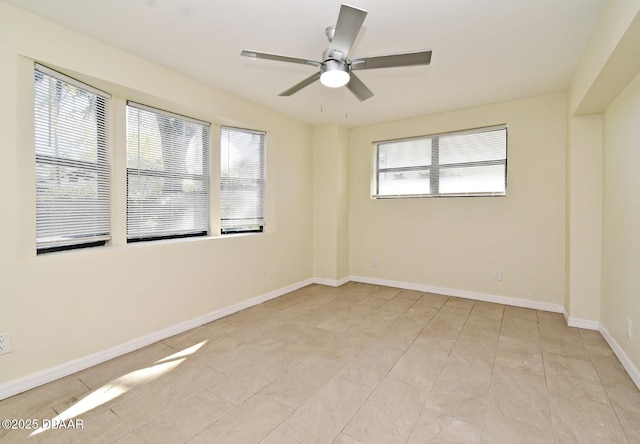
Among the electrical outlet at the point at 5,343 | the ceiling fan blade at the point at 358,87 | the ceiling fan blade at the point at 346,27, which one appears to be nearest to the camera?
the ceiling fan blade at the point at 346,27

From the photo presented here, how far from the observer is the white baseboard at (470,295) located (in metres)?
3.55

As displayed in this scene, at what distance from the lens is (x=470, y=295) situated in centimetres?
401

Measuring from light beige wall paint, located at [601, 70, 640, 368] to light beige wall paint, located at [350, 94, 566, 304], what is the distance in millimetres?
661

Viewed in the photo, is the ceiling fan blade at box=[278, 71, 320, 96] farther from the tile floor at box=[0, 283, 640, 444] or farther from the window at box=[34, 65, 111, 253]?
the tile floor at box=[0, 283, 640, 444]

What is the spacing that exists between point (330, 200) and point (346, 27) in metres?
3.12

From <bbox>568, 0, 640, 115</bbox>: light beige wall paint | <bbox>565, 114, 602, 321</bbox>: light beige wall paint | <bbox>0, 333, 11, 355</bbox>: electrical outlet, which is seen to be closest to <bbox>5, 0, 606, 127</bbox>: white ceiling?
<bbox>568, 0, 640, 115</bbox>: light beige wall paint

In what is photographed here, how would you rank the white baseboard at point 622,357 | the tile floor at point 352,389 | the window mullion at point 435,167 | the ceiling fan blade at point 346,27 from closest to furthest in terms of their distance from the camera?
the ceiling fan blade at point 346,27
the tile floor at point 352,389
the white baseboard at point 622,357
the window mullion at point 435,167

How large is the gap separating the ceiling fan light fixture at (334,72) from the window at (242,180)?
1992 mm

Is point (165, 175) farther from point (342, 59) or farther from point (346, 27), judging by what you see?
point (346, 27)

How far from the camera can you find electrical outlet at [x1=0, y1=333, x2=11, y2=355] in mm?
1919

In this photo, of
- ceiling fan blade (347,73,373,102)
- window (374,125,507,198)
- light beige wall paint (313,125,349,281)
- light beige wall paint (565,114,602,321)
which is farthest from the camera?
light beige wall paint (313,125,349,281)

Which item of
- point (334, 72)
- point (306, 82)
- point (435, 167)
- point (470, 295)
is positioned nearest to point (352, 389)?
point (334, 72)

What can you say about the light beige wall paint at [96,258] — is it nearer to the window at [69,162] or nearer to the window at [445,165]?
the window at [69,162]

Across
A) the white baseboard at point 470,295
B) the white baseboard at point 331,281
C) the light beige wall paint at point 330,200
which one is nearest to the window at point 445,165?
the light beige wall paint at point 330,200
